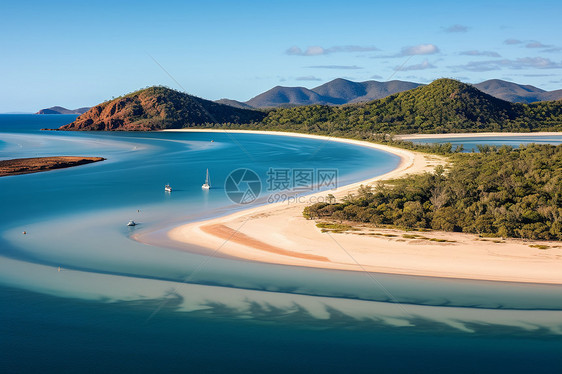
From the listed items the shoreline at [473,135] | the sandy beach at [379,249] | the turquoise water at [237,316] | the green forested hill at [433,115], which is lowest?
the turquoise water at [237,316]

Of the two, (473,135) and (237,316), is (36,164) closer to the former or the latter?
(237,316)

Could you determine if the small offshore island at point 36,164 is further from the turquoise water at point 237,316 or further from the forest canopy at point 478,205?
the forest canopy at point 478,205

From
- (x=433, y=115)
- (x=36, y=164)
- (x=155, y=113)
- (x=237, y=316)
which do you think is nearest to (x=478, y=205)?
(x=237, y=316)

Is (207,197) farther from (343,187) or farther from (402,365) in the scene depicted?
(402,365)

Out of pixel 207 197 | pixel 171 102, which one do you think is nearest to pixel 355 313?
pixel 207 197

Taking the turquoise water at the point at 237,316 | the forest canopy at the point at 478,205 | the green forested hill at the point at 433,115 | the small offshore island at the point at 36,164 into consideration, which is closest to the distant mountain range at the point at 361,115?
the green forested hill at the point at 433,115
